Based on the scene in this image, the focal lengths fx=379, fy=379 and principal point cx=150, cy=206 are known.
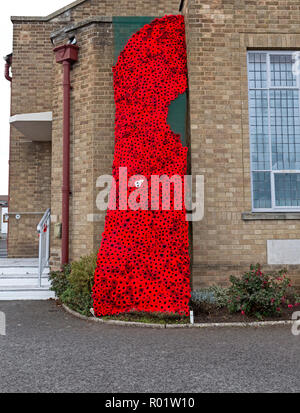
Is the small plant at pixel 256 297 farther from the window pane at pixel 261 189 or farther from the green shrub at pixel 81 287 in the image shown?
the green shrub at pixel 81 287

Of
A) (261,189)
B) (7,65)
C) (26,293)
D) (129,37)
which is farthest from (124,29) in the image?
(7,65)

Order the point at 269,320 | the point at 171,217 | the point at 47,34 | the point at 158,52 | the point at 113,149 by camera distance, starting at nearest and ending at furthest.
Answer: the point at 269,320
the point at 171,217
the point at 158,52
the point at 113,149
the point at 47,34

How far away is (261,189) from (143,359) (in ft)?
13.3

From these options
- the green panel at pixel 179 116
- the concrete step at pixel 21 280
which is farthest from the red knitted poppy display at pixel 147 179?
the concrete step at pixel 21 280

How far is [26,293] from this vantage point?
7.13 m

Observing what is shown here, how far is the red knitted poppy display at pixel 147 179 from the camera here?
5574 millimetres

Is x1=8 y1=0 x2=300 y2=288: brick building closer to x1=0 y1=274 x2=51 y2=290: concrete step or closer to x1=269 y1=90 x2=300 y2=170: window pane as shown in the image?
x1=269 y1=90 x2=300 y2=170: window pane

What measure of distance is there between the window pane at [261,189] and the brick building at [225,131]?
0.02 m

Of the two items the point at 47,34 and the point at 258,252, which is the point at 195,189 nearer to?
the point at 258,252

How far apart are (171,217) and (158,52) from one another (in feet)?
10.1

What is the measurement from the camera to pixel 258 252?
6500mm

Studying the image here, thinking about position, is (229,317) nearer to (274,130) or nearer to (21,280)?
(274,130)

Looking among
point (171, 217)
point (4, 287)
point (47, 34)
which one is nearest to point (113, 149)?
point (171, 217)

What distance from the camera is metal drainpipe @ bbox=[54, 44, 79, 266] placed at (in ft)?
24.4
